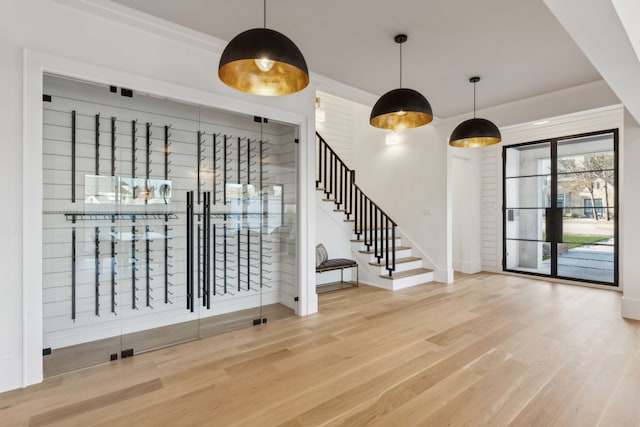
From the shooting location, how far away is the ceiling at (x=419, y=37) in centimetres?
288

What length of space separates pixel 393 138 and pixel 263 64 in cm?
522

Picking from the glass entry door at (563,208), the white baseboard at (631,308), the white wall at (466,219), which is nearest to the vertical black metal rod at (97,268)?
the white baseboard at (631,308)

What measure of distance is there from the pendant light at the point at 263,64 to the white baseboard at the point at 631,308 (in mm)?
4846

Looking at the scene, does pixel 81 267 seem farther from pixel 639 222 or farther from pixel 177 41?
pixel 639 222

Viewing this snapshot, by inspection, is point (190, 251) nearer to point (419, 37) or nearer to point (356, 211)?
point (419, 37)

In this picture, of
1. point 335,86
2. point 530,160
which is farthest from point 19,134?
point 530,160

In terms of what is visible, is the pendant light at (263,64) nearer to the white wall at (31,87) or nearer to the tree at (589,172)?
the white wall at (31,87)

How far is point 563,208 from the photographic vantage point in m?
6.34

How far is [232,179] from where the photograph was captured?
3.91m

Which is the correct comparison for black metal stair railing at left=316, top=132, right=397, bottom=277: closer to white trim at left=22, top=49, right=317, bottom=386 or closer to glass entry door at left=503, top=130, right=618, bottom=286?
glass entry door at left=503, top=130, right=618, bottom=286

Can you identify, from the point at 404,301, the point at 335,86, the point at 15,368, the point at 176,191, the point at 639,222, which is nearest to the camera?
the point at 15,368

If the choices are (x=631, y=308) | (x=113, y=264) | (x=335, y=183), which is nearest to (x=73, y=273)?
(x=113, y=264)

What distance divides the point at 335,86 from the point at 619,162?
5.05 metres

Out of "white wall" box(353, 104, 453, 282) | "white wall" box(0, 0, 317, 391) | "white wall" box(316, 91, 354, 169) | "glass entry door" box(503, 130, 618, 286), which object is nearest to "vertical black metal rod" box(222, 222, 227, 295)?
"white wall" box(0, 0, 317, 391)
